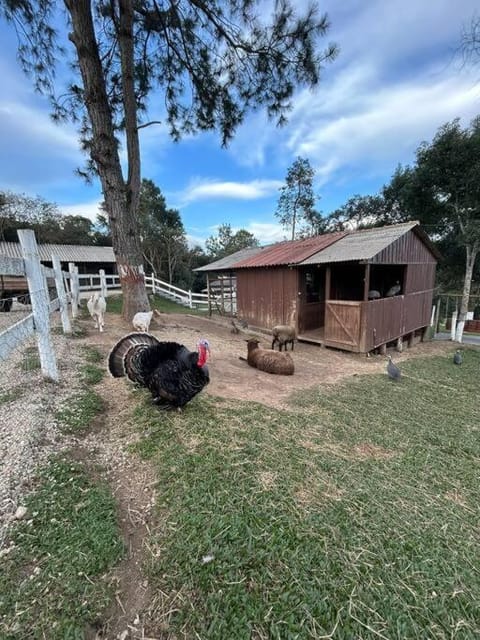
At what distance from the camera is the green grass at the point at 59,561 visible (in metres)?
1.17

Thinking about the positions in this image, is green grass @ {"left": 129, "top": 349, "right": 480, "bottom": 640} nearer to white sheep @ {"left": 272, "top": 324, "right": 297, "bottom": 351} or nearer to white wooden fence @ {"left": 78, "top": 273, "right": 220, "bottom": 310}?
white sheep @ {"left": 272, "top": 324, "right": 297, "bottom": 351}

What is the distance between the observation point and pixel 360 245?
7.96m

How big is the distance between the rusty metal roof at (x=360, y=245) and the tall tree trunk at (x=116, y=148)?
5097 mm

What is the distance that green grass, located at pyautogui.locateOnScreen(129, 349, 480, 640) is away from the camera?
4.26ft

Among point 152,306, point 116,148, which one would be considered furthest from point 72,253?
point 116,148

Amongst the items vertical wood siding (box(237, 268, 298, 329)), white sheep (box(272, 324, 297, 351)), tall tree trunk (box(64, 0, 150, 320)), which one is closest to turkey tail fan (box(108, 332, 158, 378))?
tall tree trunk (box(64, 0, 150, 320))

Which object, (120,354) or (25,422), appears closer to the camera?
(25,422)

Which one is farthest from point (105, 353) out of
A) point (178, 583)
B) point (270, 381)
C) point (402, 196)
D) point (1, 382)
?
point (402, 196)

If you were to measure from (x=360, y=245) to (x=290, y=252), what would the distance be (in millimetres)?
2755

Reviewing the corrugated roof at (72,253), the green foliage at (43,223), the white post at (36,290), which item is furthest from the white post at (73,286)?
the green foliage at (43,223)

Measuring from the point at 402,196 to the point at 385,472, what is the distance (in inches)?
798

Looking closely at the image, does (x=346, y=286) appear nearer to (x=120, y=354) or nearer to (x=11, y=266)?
(x=120, y=354)

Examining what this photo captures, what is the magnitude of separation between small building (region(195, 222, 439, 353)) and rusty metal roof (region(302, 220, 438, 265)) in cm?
3

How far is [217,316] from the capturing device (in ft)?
46.5
